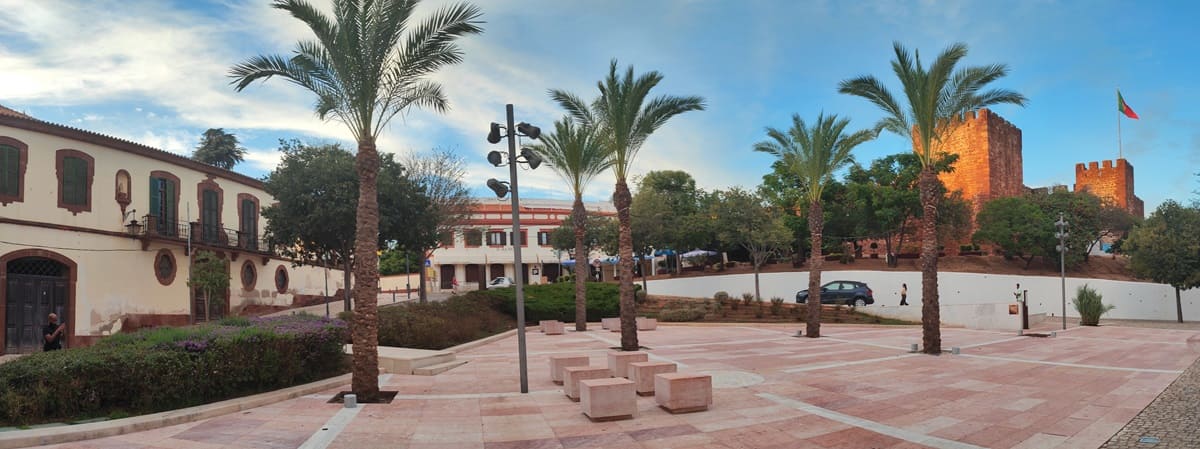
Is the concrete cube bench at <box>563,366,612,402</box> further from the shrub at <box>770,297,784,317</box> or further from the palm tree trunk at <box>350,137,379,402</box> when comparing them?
the shrub at <box>770,297,784,317</box>

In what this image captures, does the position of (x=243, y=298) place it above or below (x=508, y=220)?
below

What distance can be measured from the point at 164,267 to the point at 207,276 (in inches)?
88.7

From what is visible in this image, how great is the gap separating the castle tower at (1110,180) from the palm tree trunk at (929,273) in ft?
185

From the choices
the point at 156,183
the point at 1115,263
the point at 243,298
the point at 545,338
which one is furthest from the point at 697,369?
the point at 1115,263

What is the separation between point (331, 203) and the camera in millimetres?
25141

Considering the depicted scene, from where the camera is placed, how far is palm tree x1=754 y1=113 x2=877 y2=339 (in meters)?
20.8

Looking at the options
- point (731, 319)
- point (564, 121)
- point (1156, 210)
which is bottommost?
point (731, 319)

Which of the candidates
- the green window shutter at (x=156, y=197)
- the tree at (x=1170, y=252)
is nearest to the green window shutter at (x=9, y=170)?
the green window shutter at (x=156, y=197)

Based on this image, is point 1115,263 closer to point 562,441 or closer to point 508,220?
point 508,220

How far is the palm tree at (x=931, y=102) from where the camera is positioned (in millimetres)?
15875

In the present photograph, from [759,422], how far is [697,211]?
35442 millimetres

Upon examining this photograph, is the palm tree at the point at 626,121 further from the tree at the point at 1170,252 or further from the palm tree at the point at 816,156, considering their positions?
the tree at the point at 1170,252

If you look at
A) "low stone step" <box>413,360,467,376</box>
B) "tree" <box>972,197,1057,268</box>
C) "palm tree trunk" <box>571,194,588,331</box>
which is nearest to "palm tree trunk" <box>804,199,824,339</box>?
"palm tree trunk" <box>571,194,588,331</box>

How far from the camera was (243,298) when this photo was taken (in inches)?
1225
